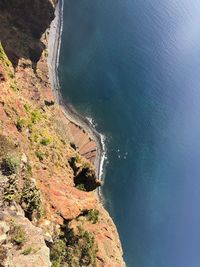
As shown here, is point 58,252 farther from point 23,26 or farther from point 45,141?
point 23,26

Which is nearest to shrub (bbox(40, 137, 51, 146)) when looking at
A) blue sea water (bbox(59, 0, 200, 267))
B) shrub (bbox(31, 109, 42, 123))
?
shrub (bbox(31, 109, 42, 123))

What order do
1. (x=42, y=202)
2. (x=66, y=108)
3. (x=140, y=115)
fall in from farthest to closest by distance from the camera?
1. (x=140, y=115)
2. (x=66, y=108)
3. (x=42, y=202)

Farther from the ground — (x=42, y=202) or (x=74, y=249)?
(x=42, y=202)

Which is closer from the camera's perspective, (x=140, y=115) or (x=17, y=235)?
(x=17, y=235)

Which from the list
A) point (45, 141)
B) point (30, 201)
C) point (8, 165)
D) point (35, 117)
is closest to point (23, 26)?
point (35, 117)

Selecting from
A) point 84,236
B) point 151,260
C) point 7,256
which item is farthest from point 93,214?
point 151,260

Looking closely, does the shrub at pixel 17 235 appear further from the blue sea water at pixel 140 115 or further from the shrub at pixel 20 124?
the blue sea water at pixel 140 115

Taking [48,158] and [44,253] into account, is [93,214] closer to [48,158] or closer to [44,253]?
[48,158]

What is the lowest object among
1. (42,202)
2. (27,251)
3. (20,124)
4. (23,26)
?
(23,26)
